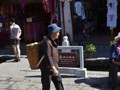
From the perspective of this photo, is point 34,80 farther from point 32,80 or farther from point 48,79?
point 48,79

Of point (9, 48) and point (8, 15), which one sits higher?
point (8, 15)

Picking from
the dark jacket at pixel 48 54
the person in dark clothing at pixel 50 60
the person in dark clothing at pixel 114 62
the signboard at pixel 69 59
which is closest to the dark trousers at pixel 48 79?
the person in dark clothing at pixel 50 60

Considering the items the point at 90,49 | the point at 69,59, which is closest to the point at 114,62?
the point at 69,59

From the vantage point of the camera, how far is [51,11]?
14406 millimetres

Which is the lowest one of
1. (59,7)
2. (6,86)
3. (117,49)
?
(6,86)

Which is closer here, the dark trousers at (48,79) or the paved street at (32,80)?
the dark trousers at (48,79)

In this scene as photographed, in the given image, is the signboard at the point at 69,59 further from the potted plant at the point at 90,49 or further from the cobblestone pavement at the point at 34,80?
the potted plant at the point at 90,49

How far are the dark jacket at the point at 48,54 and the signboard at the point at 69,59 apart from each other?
10.7 ft

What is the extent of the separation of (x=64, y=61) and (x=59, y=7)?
457cm

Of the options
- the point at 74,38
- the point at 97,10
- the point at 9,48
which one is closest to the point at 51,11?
the point at 74,38

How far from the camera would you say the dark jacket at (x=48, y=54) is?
6.74 m

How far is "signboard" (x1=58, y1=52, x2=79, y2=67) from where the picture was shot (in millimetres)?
10203

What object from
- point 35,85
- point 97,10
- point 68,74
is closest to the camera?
point 35,85

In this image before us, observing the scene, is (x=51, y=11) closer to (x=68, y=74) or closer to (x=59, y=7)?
(x=59, y=7)
